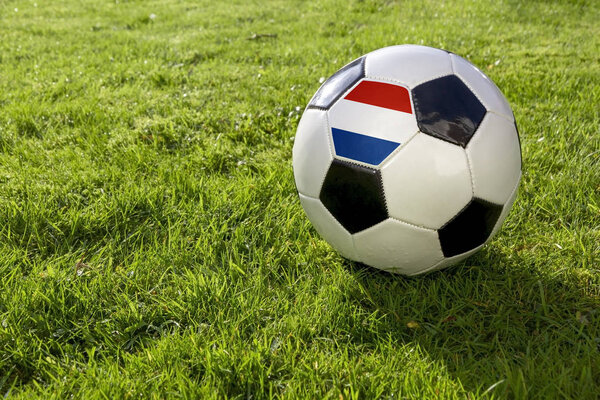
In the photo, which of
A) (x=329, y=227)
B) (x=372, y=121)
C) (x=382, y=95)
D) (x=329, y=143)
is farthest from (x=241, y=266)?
(x=382, y=95)

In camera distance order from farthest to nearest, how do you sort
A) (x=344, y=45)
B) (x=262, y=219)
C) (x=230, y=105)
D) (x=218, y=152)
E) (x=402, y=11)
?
(x=402, y=11) < (x=344, y=45) < (x=230, y=105) < (x=218, y=152) < (x=262, y=219)

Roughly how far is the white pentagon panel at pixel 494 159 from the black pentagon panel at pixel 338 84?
0.71 m

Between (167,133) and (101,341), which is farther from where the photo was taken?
(167,133)

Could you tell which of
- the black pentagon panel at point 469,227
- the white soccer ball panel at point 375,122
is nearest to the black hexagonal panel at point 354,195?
the white soccer ball panel at point 375,122

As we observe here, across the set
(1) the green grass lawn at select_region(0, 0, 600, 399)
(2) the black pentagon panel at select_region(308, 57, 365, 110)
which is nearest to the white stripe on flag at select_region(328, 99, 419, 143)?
(2) the black pentagon panel at select_region(308, 57, 365, 110)

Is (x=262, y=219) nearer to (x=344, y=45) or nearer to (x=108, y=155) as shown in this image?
(x=108, y=155)

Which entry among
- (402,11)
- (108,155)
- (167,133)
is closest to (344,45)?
(402,11)

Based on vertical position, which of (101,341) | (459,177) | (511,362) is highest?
(459,177)

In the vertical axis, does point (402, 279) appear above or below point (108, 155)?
below

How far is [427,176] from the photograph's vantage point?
7.47 ft

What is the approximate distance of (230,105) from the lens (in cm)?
491

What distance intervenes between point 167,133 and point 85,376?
2571 mm

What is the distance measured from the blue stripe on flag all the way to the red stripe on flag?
0.20 m

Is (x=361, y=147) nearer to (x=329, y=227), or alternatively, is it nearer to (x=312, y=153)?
(x=312, y=153)
